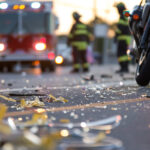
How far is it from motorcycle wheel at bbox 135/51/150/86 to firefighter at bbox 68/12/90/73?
26.9ft

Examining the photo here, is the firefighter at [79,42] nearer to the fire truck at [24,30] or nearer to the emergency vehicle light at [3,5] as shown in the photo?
the fire truck at [24,30]

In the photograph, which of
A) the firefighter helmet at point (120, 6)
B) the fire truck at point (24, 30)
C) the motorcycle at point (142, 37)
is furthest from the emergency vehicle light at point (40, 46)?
the motorcycle at point (142, 37)

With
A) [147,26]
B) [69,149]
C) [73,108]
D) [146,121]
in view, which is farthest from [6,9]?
[69,149]

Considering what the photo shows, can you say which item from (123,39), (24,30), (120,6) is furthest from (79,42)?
(120,6)

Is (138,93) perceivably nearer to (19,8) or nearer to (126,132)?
(126,132)

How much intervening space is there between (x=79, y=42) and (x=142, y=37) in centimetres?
891

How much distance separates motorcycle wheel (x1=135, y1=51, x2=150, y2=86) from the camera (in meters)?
7.05

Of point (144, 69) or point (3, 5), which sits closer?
point (144, 69)

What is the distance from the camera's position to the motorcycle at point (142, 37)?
7.12 meters

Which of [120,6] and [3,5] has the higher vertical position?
[3,5]

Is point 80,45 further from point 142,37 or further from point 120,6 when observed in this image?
point 142,37

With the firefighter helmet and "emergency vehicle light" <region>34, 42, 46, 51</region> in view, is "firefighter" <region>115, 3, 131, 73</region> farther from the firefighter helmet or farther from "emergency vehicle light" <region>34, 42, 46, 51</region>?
"emergency vehicle light" <region>34, 42, 46, 51</region>

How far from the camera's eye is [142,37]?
718cm

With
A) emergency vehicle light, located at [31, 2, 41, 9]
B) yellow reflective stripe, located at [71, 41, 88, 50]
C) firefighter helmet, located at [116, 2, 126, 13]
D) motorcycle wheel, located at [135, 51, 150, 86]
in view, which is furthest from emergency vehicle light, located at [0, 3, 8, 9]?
motorcycle wheel, located at [135, 51, 150, 86]
